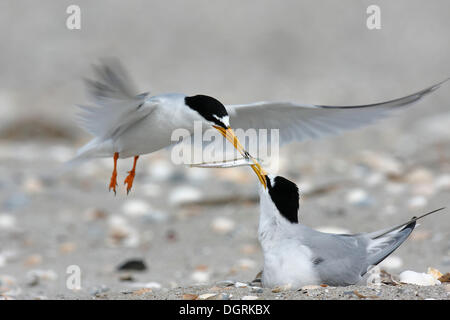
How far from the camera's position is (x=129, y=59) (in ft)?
33.3

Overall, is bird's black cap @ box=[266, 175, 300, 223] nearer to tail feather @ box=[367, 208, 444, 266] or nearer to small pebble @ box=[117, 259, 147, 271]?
tail feather @ box=[367, 208, 444, 266]

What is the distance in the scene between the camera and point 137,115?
3.47 metres

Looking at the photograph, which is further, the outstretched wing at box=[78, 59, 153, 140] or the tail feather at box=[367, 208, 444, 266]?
the tail feather at box=[367, 208, 444, 266]

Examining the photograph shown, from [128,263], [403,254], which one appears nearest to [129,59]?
[128,263]

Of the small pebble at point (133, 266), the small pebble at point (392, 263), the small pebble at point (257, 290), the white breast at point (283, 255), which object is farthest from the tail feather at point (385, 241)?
the small pebble at point (133, 266)

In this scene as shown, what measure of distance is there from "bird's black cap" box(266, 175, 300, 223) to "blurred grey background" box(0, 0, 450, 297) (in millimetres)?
982

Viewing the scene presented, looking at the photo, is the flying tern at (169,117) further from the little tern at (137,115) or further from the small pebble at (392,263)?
the small pebble at (392,263)

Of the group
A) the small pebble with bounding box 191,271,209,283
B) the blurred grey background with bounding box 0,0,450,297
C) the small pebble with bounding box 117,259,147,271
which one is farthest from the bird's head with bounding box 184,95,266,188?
the small pebble with bounding box 117,259,147,271

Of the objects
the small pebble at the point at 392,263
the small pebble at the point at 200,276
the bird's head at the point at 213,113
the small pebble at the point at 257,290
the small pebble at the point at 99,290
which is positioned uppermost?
the bird's head at the point at 213,113

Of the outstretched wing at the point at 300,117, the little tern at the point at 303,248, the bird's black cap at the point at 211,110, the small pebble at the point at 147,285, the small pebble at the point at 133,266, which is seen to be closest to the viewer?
the little tern at the point at 303,248

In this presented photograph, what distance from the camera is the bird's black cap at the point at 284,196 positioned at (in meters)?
3.12

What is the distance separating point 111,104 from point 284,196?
0.90m

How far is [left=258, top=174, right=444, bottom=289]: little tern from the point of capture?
3.03 meters
